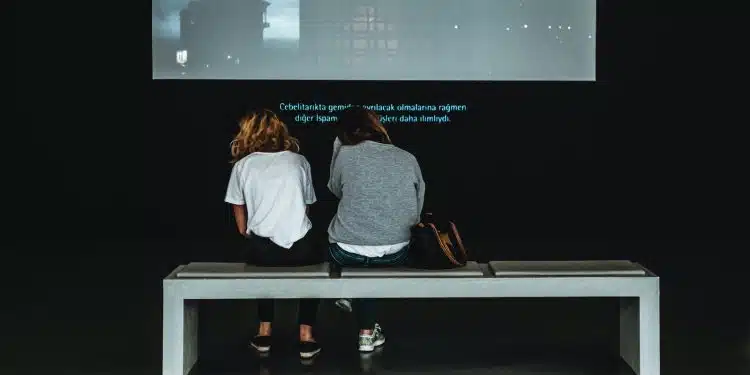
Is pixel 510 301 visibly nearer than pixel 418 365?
No

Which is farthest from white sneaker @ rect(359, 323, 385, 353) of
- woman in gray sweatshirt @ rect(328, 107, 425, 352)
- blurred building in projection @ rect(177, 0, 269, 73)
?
blurred building in projection @ rect(177, 0, 269, 73)

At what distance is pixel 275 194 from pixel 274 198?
0.06 ft

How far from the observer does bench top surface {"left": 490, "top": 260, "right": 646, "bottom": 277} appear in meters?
4.36

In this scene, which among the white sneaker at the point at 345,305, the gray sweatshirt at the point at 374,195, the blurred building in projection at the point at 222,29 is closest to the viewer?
the gray sweatshirt at the point at 374,195

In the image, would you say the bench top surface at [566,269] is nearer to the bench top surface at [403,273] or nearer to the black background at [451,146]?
the bench top surface at [403,273]

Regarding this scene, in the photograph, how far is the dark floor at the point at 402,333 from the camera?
4703mm

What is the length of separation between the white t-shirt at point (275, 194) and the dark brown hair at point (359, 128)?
0.26m

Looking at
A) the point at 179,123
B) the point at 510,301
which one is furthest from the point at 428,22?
the point at 510,301

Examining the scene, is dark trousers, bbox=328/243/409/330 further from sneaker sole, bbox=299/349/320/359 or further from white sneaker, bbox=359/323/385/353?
sneaker sole, bbox=299/349/320/359

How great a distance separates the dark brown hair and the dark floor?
1030 mm

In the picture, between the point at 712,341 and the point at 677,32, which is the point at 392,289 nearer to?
the point at 712,341

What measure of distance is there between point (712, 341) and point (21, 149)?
22.6ft

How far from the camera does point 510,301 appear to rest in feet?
21.1

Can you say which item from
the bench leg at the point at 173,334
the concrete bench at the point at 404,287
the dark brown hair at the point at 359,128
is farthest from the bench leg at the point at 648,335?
the bench leg at the point at 173,334
